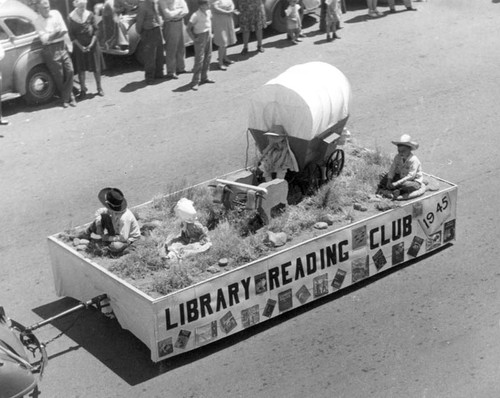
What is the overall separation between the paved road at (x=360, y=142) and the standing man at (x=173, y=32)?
69 cm

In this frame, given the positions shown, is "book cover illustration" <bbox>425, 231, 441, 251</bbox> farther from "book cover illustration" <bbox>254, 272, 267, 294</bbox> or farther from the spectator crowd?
the spectator crowd

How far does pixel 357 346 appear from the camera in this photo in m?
11.9

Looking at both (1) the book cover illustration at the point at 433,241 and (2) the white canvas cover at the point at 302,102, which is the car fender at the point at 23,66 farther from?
(1) the book cover illustration at the point at 433,241

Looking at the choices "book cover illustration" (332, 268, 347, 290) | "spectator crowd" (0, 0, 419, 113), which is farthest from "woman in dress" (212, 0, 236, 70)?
"book cover illustration" (332, 268, 347, 290)

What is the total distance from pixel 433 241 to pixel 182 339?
158 inches

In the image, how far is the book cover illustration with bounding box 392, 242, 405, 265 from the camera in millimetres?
13461

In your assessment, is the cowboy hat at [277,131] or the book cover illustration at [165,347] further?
the cowboy hat at [277,131]

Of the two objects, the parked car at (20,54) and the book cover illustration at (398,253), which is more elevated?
the parked car at (20,54)

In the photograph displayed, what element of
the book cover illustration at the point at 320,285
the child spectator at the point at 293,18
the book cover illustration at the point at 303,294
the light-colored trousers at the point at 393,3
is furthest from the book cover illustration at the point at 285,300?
the light-colored trousers at the point at 393,3

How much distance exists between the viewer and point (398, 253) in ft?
44.3

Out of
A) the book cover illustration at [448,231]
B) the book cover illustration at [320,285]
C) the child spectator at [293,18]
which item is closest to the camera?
the book cover illustration at [320,285]

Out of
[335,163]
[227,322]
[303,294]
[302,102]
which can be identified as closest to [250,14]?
[335,163]

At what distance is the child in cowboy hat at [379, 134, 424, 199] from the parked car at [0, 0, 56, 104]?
7.43 metres

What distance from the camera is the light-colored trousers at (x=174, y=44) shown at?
1973 cm
